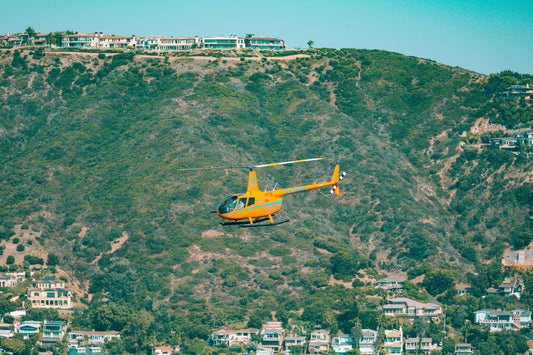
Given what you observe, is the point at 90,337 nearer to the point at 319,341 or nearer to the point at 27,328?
the point at 27,328

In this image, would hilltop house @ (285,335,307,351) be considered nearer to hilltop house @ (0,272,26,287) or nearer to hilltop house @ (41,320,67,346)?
hilltop house @ (41,320,67,346)

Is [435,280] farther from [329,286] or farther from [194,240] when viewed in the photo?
[194,240]

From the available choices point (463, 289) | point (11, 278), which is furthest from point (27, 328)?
point (463, 289)

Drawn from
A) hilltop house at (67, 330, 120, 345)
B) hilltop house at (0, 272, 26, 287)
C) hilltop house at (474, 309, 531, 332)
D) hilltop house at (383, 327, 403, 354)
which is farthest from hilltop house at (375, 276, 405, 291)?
hilltop house at (0, 272, 26, 287)

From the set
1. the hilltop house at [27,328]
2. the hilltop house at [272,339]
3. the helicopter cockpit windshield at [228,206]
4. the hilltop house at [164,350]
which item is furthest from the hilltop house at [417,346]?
the helicopter cockpit windshield at [228,206]

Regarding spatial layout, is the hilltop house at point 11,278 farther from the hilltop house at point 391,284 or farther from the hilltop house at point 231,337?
the hilltop house at point 391,284

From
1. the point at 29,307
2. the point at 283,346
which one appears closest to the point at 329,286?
the point at 283,346
